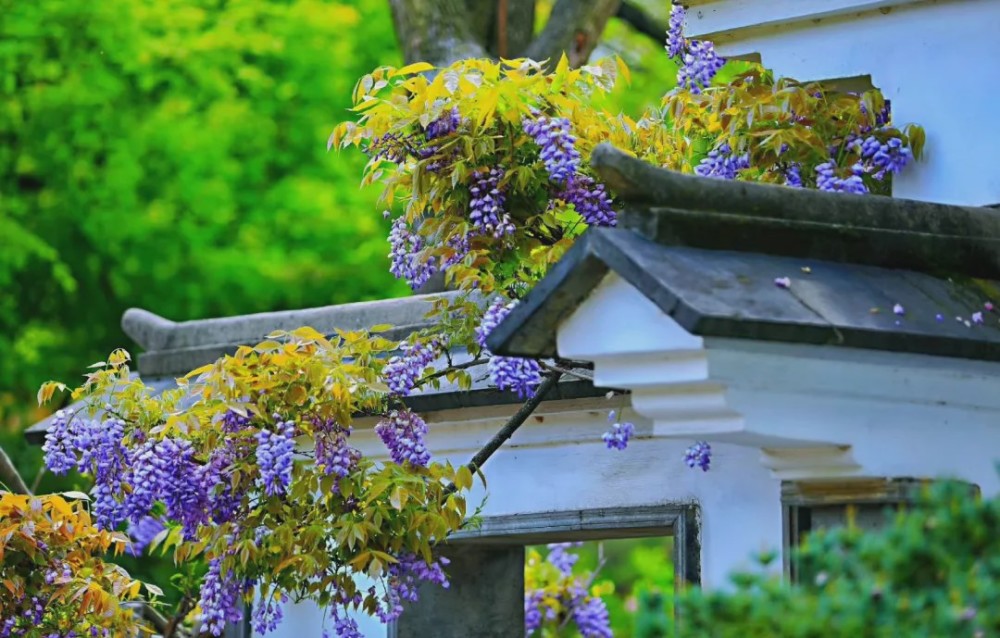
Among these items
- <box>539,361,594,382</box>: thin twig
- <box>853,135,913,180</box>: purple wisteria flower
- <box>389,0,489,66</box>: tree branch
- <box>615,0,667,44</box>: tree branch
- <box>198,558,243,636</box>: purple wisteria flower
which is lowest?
<box>198,558,243,636</box>: purple wisteria flower

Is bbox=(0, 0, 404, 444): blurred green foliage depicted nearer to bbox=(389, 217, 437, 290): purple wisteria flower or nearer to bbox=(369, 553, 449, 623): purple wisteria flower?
bbox=(389, 217, 437, 290): purple wisteria flower

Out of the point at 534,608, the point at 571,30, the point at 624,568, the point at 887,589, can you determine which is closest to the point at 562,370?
the point at 887,589

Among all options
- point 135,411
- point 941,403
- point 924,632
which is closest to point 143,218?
point 135,411

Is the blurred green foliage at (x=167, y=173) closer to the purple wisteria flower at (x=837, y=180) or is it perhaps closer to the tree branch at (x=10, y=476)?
the tree branch at (x=10, y=476)

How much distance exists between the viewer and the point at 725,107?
19.7 ft

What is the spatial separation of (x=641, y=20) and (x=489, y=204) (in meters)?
8.01

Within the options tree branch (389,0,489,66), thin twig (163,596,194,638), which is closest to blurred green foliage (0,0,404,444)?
tree branch (389,0,489,66)

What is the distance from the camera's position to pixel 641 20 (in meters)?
13.6

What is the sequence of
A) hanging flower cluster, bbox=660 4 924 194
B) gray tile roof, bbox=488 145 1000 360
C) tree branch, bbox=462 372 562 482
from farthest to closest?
tree branch, bbox=462 372 562 482, hanging flower cluster, bbox=660 4 924 194, gray tile roof, bbox=488 145 1000 360

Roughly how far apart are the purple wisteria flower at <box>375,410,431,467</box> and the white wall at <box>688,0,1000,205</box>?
5.55ft

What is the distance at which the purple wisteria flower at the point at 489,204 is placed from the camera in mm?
5859

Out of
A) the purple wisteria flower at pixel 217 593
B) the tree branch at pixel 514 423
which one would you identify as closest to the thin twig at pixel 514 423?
the tree branch at pixel 514 423

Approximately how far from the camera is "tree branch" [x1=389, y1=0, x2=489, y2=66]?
10.7m

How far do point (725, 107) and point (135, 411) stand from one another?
2.28m
